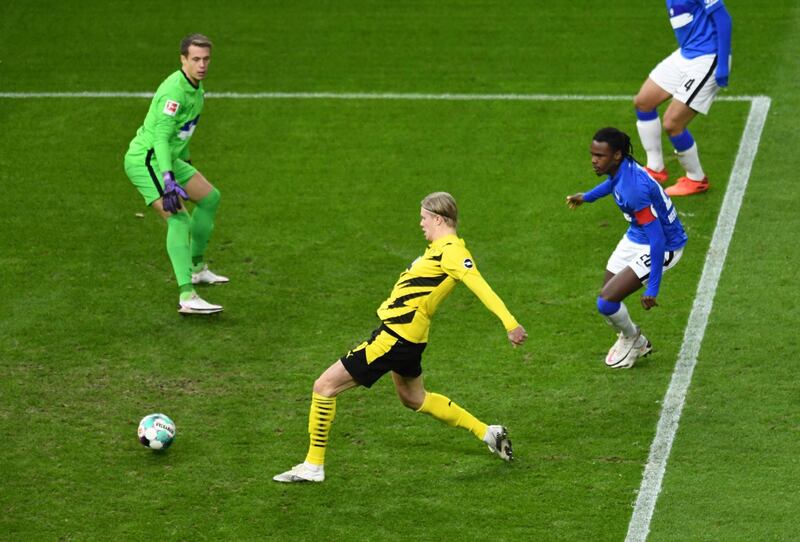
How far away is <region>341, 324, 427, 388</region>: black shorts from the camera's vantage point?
32.0ft

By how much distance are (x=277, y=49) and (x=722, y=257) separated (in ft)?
25.5

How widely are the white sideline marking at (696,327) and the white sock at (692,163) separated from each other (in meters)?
0.38

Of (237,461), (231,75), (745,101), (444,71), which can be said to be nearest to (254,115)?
(231,75)

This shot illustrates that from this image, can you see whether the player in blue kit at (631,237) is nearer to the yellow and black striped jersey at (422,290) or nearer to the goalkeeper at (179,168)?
the yellow and black striped jersey at (422,290)

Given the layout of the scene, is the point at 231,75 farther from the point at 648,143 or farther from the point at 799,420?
the point at 799,420

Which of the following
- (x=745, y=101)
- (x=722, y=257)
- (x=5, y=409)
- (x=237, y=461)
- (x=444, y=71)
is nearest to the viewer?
(x=237, y=461)

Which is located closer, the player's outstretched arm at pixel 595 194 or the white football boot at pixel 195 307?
the player's outstretched arm at pixel 595 194

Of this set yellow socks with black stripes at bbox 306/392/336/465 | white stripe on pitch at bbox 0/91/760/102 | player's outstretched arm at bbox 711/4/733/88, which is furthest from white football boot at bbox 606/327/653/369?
white stripe on pitch at bbox 0/91/760/102

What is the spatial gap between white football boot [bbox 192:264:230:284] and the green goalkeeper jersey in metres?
1.17

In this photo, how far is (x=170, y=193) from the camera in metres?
12.4

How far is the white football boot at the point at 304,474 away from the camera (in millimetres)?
9977

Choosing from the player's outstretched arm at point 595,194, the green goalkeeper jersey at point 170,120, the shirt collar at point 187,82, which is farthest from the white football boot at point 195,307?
the player's outstretched arm at point 595,194

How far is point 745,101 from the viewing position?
56.1 feet

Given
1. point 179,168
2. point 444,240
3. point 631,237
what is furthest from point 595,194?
point 179,168
